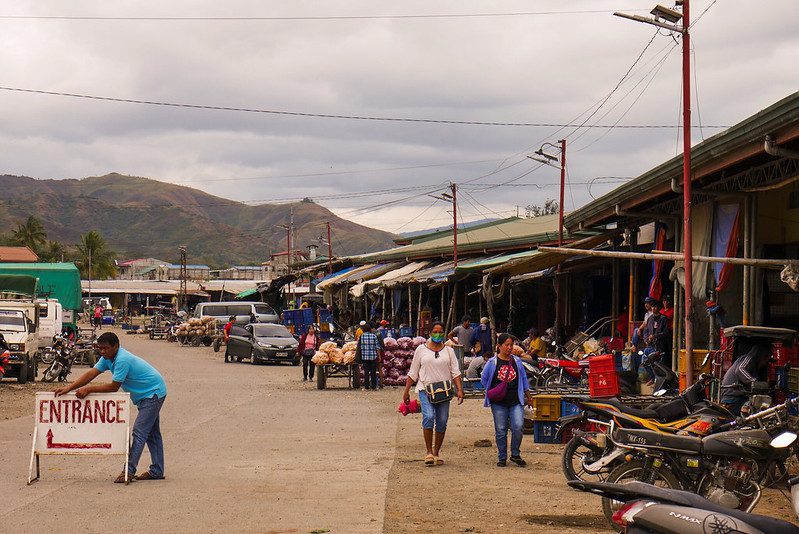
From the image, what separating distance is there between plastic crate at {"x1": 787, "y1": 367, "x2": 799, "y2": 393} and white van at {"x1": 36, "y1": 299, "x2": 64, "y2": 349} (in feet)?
88.8

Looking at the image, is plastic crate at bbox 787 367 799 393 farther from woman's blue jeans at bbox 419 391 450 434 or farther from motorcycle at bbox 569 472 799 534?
motorcycle at bbox 569 472 799 534

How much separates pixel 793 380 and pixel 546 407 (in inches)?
127

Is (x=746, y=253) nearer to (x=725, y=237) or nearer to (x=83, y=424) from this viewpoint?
(x=725, y=237)

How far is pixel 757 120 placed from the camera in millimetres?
14266

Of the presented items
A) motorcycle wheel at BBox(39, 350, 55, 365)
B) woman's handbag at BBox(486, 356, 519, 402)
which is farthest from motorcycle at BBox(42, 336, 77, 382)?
woman's handbag at BBox(486, 356, 519, 402)

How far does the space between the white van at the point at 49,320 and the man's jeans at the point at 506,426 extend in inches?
1008

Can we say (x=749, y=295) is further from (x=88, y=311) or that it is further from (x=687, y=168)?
(x=88, y=311)

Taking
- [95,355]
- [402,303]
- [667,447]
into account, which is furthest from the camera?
[402,303]

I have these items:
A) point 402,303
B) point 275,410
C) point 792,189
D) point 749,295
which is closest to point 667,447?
point 749,295

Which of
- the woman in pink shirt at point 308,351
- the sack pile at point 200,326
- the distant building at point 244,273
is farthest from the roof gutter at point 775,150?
the distant building at point 244,273

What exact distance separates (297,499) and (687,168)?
9312mm

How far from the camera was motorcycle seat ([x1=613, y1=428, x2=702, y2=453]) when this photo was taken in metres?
9.36

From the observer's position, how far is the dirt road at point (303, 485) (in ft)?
31.2

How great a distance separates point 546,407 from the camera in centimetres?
1516
